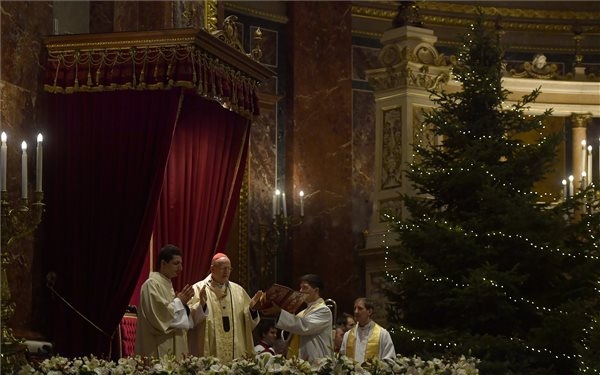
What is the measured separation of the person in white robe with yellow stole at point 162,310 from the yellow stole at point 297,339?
3.91ft

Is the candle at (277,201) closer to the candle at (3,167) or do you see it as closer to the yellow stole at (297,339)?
the yellow stole at (297,339)

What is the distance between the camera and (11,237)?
8242 mm

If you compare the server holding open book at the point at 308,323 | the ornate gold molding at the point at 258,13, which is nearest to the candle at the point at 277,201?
the ornate gold molding at the point at 258,13

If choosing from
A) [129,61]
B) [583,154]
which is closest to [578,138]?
[583,154]

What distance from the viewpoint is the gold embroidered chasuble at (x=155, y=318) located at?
30.2 ft

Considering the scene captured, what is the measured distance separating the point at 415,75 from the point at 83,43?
19.0 feet

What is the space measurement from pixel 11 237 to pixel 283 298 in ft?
7.32

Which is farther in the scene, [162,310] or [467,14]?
[467,14]

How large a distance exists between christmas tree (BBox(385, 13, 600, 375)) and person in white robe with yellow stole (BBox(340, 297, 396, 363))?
34 centimetres

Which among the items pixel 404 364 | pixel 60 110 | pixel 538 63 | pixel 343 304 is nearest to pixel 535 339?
pixel 404 364

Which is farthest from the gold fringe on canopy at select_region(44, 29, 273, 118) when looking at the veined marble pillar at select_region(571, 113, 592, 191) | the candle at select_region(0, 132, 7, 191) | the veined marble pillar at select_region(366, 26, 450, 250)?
the veined marble pillar at select_region(571, 113, 592, 191)

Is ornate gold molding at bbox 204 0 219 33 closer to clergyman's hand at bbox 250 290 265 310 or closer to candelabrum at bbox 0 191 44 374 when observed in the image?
clergyman's hand at bbox 250 290 265 310

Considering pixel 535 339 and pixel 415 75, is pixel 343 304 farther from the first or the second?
pixel 535 339

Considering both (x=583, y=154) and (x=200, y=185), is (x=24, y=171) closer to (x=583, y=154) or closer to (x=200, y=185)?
(x=200, y=185)
